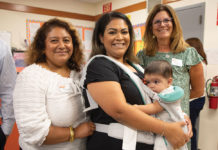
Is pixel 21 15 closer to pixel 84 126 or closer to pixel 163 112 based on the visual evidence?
pixel 84 126

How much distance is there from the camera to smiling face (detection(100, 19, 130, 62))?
119cm

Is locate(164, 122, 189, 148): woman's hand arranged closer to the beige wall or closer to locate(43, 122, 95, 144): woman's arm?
locate(43, 122, 95, 144): woman's arm

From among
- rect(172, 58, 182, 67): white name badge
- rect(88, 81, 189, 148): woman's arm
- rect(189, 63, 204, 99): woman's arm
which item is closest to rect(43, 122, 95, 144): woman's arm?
rect(88, 81, 189, 148): woman's arm

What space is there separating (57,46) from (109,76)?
0.51 m

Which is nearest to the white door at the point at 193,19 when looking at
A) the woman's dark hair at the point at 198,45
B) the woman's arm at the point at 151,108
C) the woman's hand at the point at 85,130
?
the woman's dark hair at the point at 198,45

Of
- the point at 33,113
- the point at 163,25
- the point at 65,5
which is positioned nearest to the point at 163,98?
the point at 33,113

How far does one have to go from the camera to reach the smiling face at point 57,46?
4.17ft

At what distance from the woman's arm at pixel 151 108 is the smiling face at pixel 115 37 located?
0.40 meters

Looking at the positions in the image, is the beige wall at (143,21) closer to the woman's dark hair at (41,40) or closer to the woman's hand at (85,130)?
the woman's dark hair at (41,40)

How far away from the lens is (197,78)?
1.72 m

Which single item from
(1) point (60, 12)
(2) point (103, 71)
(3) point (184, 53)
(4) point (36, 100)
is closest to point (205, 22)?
(3) point (184, 53)

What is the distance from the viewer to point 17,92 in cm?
110

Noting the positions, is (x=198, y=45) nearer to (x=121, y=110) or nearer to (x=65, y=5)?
(x=121, y=110)

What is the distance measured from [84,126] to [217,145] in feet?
8.27
